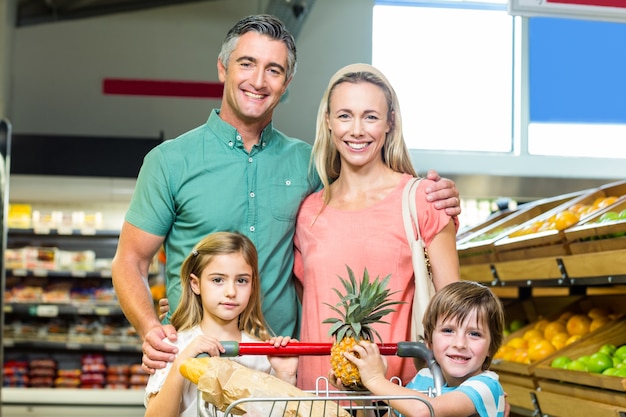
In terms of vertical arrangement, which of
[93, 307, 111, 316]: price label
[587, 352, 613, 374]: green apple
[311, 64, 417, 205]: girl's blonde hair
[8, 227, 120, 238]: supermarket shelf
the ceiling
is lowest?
[587, 352, 613, 374]: green apple

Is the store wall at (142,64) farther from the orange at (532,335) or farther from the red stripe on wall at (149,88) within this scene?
the orange at (532,335)

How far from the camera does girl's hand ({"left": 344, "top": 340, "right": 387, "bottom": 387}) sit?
1823 mm

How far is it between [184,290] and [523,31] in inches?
350

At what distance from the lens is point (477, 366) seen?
2.06 m

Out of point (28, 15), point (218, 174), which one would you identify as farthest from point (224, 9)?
point (218, 174)

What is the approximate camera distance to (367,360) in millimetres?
1833

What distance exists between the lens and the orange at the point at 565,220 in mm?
3900

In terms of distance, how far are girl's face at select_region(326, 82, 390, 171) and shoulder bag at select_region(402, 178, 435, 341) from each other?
0.17 meters

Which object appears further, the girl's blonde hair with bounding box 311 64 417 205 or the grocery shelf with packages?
the grocery shelf with packages

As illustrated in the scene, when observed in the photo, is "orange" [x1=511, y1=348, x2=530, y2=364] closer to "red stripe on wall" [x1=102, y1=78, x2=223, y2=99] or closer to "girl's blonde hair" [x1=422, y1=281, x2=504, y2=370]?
"girl's blonde hair" [x1=422, y1=281, x2=504, y2=370]

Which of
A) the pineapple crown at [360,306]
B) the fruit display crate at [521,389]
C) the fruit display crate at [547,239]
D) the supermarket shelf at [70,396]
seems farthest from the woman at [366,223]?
the supermarket shelf at [70,396]

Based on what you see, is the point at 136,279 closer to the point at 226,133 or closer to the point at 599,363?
the point at 226,133

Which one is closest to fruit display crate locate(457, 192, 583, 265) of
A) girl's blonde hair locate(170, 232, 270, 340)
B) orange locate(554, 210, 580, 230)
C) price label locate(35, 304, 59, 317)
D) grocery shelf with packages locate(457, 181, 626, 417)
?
grocery shelf with packages locate(457, 181, 626, 417)

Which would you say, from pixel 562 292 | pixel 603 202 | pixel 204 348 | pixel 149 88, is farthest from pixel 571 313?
pixel 149 88
